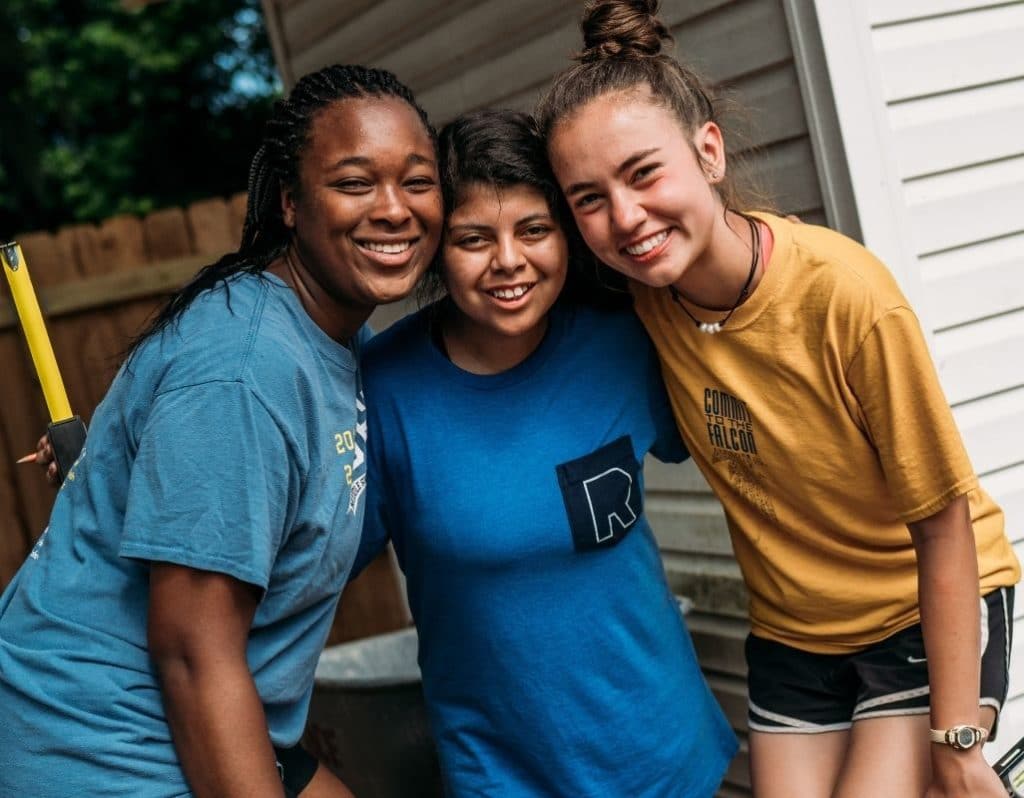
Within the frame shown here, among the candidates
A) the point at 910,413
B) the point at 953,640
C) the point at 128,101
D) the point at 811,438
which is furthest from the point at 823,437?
the point at 128,101

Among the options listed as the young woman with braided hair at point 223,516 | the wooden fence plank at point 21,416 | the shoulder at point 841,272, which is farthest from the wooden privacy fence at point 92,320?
the shoulder at point 841,272

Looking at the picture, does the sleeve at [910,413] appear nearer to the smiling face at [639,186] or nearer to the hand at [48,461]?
the smiling face at [639,186]

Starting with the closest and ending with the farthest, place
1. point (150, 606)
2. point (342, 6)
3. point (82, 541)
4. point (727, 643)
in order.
Answer: point (150, 606), point (82, 541), point (727, 643), point (342, 6)

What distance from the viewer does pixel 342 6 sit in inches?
168

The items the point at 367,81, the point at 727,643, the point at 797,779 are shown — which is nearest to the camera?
the point at 367,81

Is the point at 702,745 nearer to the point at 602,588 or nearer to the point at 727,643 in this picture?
the point at 602,588

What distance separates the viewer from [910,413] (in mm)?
2090

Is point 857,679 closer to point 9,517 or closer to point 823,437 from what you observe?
point 823,437

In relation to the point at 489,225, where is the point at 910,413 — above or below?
below

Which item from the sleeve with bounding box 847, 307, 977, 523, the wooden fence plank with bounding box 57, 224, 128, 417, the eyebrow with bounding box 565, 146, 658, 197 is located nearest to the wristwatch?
the sleeve with bounding box 847, 307, 977, 523

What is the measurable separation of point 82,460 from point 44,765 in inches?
19.7

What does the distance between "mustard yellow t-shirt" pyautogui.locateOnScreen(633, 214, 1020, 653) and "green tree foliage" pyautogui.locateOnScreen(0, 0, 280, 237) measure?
14.5 metres

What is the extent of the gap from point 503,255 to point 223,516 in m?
0.84

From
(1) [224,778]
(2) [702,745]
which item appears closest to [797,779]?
(2) [702,745]
